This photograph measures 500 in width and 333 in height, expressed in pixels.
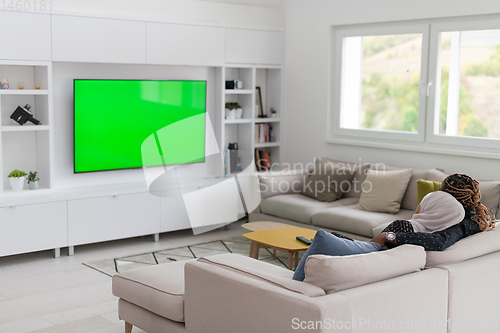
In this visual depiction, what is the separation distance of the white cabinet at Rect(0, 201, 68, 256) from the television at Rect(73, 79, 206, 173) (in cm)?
62

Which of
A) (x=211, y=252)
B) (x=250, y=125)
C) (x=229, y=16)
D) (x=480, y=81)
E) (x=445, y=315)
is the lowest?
(x=211, y=252)

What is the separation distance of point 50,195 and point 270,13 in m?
3.29

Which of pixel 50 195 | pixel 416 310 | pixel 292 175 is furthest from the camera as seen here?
pixel 292 175

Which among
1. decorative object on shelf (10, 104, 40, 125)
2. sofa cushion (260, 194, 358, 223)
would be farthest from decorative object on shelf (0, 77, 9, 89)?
sofa cushion (260, 194, 358, 223)

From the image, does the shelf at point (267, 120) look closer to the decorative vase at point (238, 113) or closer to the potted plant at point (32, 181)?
the decorative vase at point (238, 113)

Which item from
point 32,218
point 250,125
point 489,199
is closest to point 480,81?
point 489,199

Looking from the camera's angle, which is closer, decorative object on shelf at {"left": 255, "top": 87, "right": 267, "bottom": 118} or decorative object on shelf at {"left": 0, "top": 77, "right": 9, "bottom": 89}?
decorative object on shelf at {"left": 0, "top": 77, "right": 9, "bottom": 89}

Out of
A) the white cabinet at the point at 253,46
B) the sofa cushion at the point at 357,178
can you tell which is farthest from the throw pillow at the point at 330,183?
the white cabinet at the point at 253,46

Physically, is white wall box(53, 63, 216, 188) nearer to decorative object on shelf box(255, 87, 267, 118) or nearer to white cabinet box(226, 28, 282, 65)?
white cabinet box(226, 28, 282, 65)

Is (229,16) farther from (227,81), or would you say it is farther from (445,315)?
(445,315)

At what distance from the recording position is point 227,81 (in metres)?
6.30

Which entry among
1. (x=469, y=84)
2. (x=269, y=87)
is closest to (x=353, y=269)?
(x=469, y=84)

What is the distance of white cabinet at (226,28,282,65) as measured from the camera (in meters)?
6.18

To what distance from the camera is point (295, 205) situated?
5434mm
